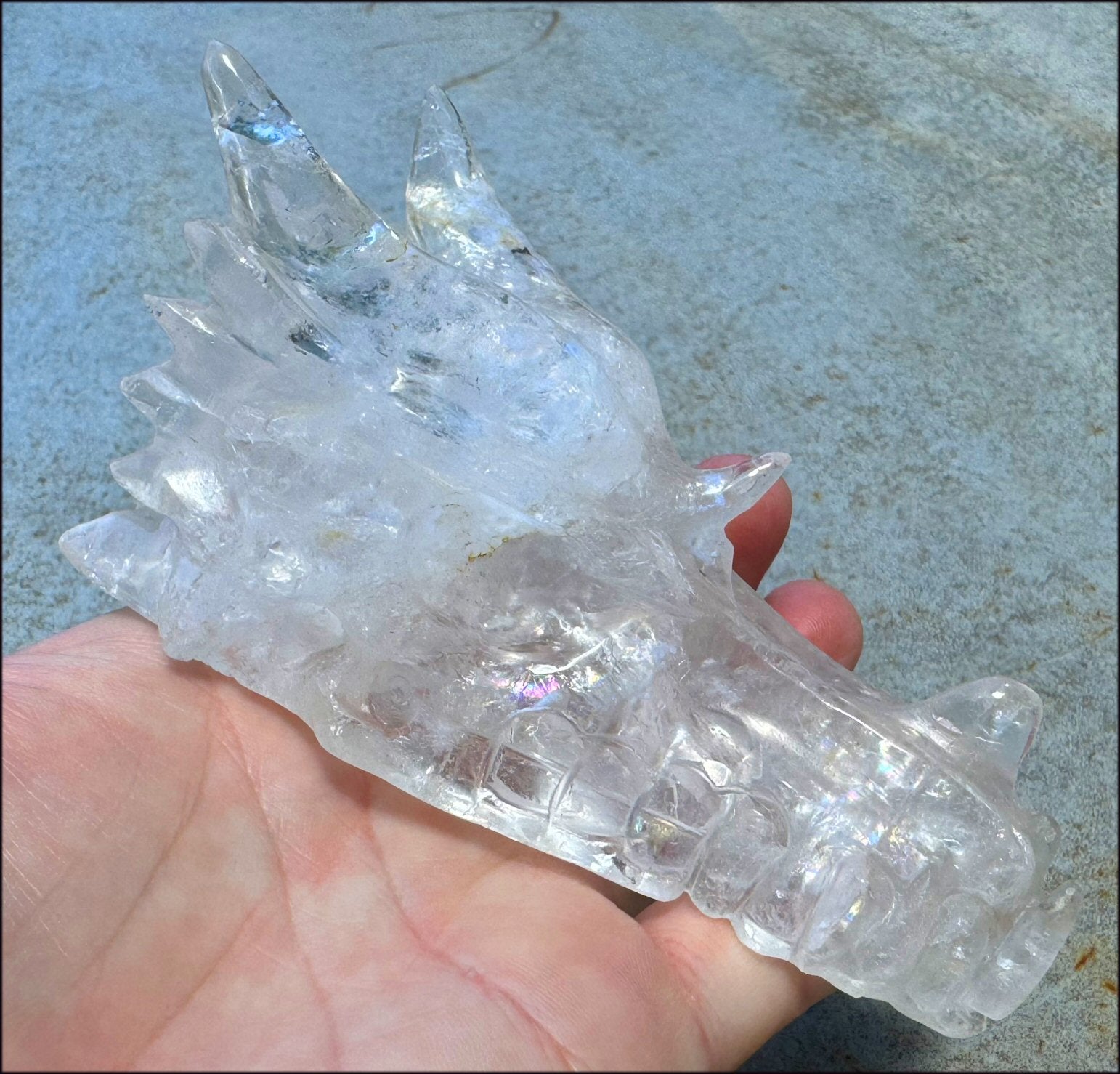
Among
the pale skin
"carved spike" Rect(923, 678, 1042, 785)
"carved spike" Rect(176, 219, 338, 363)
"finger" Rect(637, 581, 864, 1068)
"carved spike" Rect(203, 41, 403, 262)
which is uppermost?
"carved spike" Rect(203, 41, 403, 262)

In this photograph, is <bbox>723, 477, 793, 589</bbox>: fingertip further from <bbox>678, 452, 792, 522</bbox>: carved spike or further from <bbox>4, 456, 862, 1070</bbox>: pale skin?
<bbox>4, 456, 862, 1070</bbox>: pale skin

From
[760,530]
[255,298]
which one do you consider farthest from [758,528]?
[255,298]

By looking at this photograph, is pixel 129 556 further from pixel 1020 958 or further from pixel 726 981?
pixel 1020 958

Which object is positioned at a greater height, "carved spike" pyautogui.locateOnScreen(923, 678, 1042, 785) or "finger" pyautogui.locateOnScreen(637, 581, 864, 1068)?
"carved spike" pyautogui.locateOnScreen(923, 678, 1042, 785)

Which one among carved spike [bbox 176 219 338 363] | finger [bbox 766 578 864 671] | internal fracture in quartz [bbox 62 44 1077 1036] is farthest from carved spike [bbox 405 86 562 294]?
finger [bbox 766 578 864 671]

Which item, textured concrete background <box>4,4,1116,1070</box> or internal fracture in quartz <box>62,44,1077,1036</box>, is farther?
textured concrete background <box>4,4,1116,1070</box>
